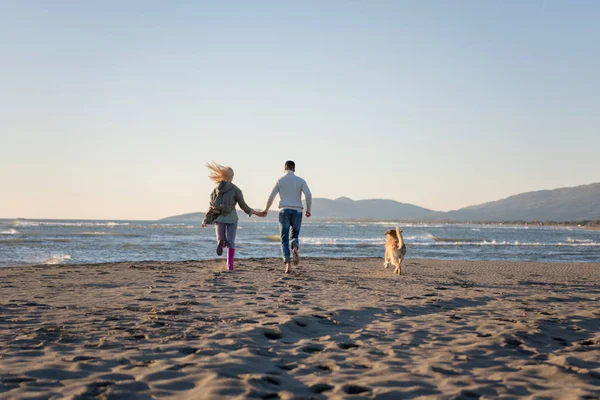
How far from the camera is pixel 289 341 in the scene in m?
4.46

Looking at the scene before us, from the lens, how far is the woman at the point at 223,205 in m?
9.94

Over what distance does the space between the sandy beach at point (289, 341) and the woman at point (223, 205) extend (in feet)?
5.56

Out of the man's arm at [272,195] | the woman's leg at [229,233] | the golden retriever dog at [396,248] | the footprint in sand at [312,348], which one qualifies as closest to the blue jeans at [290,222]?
the man's arm at [272,195]

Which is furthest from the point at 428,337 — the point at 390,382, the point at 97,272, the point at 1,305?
the point at 97,272

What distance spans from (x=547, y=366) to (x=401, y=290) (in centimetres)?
420

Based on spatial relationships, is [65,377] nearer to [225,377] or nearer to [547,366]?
[225,377]

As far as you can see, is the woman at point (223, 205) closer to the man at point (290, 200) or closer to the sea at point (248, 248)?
the man at point (290, 200)

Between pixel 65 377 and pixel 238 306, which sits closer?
pixel 65 377

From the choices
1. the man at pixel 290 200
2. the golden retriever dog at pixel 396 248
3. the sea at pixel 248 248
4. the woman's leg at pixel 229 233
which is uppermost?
the man at pixel 290 200

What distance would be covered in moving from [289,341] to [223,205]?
5734mm

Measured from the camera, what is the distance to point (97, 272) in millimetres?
10266

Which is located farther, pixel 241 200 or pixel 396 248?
pixel 396 248

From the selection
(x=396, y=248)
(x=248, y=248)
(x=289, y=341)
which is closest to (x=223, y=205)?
(x=396, y=248)

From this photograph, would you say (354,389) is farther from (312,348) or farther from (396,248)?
(396,248)
